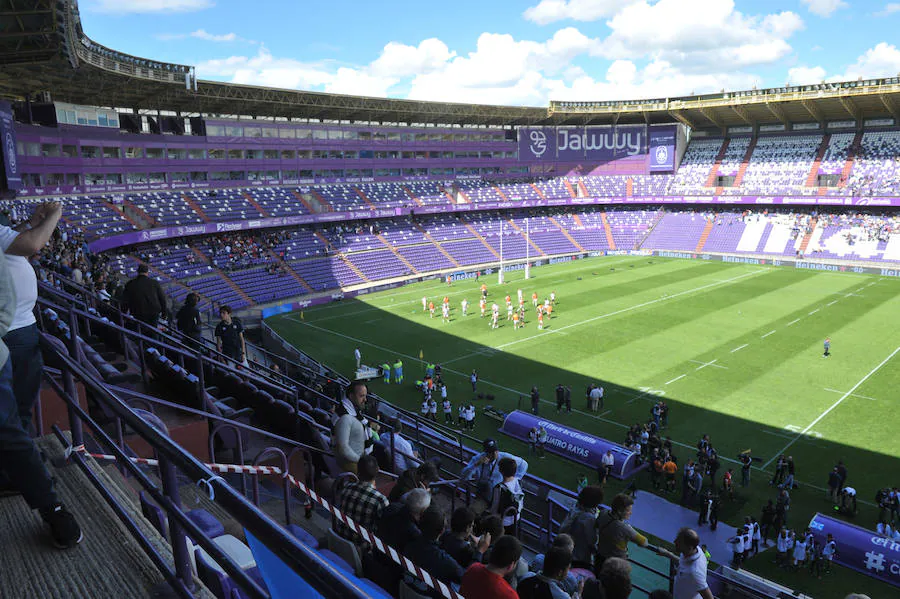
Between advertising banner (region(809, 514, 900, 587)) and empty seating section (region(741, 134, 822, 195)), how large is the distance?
57983mm

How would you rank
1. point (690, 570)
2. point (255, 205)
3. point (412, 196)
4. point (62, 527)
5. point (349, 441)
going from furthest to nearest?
point (412, 196) < point (255, 205) < point (349, 441) < point (690, 570) < point (62, 527)

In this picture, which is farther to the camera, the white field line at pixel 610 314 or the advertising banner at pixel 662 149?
the advertising banner at pixel 662 149

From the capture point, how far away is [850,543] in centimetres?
1488

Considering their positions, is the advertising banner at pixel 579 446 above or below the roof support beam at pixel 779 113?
below

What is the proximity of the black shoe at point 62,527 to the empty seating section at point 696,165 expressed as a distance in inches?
2977

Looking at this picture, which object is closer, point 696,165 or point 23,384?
point 23,384

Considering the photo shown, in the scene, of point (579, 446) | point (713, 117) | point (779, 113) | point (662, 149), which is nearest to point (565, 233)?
point (662, 149)

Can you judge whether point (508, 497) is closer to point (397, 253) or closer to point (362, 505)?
point (362, 505)

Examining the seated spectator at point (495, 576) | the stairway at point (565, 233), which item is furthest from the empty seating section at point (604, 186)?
the seated spectator at point (495, 576)

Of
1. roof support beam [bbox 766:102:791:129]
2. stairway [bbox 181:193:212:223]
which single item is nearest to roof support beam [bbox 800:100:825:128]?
roof support beam [bbox 766:102:791:129]

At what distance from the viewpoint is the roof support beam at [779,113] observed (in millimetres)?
65312

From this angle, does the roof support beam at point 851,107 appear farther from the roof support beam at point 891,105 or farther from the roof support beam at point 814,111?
the roof support beam at point 891,105

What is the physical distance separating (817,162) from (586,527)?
238ft

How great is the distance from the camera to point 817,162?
6606cm
